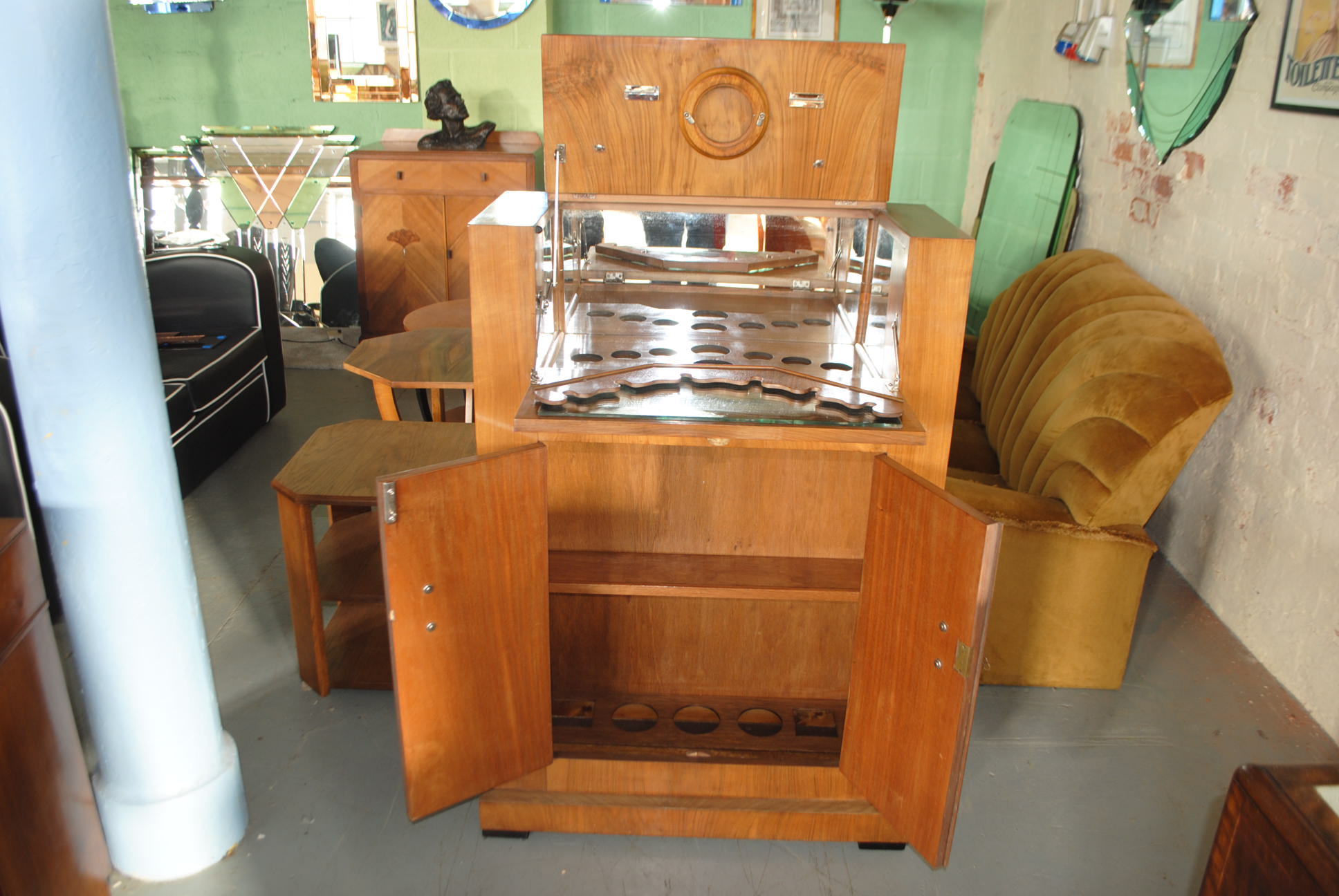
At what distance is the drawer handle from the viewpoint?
16.3 feet

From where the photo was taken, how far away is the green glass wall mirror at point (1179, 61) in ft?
9.81

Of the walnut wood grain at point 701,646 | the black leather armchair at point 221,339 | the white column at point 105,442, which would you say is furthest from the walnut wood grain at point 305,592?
the black leather armchair at point 221,339

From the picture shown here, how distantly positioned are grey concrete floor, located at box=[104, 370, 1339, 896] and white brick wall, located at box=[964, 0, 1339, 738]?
17 cm

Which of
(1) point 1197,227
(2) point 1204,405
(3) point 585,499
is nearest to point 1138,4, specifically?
(1) point 1197,227

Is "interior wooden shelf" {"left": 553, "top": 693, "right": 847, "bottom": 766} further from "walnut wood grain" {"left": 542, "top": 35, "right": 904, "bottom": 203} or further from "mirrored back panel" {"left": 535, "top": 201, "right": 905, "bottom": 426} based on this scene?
"walnut wood grain" {"left": 542, "top": 35, "right": 904, "bottom": 203}

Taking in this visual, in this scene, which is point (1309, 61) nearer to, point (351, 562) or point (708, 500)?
point (708, 500)

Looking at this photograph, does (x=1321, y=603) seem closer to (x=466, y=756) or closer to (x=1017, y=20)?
(x=466, y=756)

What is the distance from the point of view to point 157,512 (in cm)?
176

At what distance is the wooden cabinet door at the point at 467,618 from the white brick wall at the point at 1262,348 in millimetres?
1932

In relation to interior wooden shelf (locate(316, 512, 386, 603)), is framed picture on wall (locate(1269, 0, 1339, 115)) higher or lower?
higher

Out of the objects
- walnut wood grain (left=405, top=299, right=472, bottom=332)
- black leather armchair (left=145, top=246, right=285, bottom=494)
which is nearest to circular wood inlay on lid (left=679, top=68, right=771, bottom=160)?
walnut wood grain (left=405, top=299, right=472, bottom=332)

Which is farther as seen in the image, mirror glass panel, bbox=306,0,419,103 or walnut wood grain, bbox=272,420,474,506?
mirror glass panel, bbox=306,0,419,103

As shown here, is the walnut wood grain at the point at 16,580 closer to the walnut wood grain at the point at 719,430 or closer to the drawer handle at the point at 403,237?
the walnut wood grain at the point at 719,430

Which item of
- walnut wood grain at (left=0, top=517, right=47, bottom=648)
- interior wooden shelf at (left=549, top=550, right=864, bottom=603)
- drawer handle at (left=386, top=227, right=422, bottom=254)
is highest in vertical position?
drawer handle at (left=386, top=227, right=422, bottom=254)
